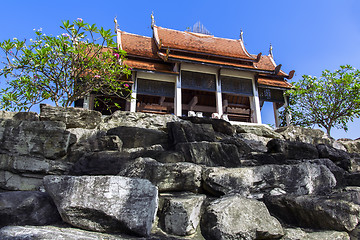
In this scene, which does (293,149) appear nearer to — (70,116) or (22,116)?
(70,116)

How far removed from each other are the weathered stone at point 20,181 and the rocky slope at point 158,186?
1 cm

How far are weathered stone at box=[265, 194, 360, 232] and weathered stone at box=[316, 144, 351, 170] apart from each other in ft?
5.92

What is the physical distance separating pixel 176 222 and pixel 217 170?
877 millimetres

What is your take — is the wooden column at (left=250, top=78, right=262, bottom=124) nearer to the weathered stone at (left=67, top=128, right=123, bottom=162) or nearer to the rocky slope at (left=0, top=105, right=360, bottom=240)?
the rocky slope at (left=0, top=105, right=360, bottom=240)

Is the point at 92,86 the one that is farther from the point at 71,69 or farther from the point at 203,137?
the point at 203,137

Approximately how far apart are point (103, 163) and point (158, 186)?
89 cm

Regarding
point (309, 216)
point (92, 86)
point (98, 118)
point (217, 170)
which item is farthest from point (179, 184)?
point (92, 86)

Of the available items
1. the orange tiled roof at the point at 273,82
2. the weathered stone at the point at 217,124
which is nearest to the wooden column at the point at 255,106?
the orange tiled roof at the point at 273,82

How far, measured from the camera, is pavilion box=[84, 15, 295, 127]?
50.4ft

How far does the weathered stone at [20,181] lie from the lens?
11.4ft

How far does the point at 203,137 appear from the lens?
4344 mm

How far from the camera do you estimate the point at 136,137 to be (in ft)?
13.7

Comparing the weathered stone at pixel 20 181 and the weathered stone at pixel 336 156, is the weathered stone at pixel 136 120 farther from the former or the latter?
the weathered stone at pixel 336 156

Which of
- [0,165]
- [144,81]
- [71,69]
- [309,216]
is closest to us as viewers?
[309,216]
